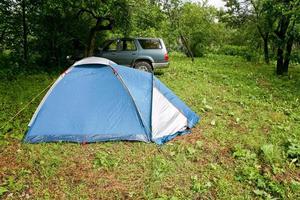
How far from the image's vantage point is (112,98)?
5.81m

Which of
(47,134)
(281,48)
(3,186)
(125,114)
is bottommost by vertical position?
(3,186)

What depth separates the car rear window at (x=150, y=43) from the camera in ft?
36.7

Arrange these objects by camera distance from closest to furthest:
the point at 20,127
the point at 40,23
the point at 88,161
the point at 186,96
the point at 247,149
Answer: the point at 88,161 < the point at 247,149 < the point at 20,127 < the point at 186,96 < the point at 40,23

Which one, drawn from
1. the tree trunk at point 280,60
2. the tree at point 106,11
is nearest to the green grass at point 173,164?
the tree at point 106,11

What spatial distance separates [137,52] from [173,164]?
269 inches

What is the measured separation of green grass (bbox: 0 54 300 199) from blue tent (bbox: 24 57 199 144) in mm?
216

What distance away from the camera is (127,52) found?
11.1m

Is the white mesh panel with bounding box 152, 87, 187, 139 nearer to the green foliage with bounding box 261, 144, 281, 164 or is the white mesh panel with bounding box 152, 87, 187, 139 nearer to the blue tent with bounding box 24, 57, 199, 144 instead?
the blue tent with bounding box 24, 57, 199, 144

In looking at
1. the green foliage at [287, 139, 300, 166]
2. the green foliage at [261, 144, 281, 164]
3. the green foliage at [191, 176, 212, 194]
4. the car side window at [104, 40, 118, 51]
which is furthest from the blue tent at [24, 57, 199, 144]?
the car side window at [104, 40, 118, 51]

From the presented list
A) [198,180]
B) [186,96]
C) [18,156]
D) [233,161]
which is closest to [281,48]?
[186,96]

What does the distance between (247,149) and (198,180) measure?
1.45 m

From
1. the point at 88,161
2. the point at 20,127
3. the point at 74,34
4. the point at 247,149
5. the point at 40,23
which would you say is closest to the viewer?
the point at 88,161

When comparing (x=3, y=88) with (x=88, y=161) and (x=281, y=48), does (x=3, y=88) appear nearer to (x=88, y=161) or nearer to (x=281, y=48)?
(x=88, y=161)

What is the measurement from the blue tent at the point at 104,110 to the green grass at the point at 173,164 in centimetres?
22
